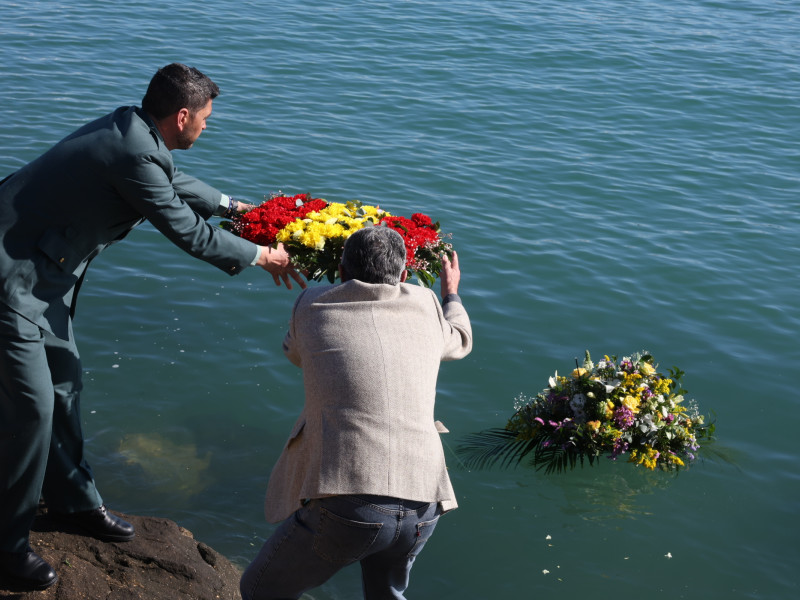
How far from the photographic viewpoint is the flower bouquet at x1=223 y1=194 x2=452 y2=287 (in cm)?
554

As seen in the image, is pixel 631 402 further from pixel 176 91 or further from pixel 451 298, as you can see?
pixel 176 91

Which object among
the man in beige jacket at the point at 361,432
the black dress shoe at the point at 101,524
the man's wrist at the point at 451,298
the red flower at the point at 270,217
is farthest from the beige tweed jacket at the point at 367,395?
the black dress shoe at the point at 101,524

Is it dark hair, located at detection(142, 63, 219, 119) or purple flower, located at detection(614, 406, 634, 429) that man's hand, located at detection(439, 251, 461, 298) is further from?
purple flower, located at detection(614, 406, 634, 429)

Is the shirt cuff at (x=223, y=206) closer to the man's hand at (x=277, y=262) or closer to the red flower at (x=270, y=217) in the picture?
the red flower at (x=270, y=217)

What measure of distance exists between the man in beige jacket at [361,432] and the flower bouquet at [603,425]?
3.42 metres

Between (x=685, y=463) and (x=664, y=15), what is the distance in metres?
18.7

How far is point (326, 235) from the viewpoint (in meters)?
5.57

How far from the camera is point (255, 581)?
415 cm

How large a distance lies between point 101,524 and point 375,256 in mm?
2688

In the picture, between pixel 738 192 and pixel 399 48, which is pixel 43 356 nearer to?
pixel 738 192

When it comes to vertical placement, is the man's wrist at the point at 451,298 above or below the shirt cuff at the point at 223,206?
below

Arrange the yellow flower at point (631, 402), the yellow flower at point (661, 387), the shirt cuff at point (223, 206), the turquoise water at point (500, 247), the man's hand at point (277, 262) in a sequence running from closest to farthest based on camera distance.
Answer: the man's hand at point (277, 262) → the shirt cuff at point (223, 206) → the turquoise water at point (500, 247) → the yellow flower at point (631, 402) → the yellow flower at point (661, 387)

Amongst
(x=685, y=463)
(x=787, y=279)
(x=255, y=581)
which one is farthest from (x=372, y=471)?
(x=787, y=279)

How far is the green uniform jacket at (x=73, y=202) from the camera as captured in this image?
4641mm
